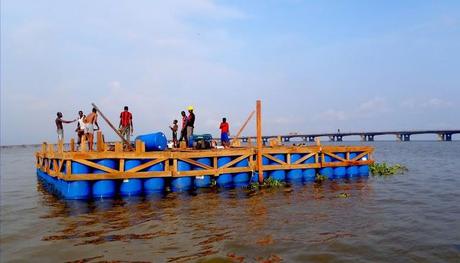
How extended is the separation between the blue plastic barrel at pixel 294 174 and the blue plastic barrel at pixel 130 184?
8179mm

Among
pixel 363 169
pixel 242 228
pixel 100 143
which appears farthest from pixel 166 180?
pixel 363 169

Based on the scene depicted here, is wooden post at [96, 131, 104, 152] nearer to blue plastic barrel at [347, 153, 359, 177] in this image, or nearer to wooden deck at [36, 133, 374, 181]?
wooden deck at [36, 133, 374, 181]

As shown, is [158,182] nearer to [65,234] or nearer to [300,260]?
[65,234]

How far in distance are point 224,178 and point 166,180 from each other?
114 inches

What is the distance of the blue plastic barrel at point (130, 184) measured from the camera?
15438mm

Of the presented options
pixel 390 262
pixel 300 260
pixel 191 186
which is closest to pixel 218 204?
pixel 191 186

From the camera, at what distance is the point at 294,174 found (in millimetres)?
19812

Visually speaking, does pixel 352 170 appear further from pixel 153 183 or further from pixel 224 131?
pixel 153 183

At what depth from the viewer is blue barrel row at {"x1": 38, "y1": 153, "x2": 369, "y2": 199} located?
14641 millimetres

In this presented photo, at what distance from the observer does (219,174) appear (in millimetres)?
17438

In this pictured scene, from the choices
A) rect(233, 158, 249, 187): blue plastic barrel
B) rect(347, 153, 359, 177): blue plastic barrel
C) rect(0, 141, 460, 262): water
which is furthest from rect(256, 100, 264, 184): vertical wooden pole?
rect(347, 153, 359, 177): blue plastic barrel

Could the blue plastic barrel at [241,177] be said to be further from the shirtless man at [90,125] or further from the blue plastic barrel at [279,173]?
the shirtless man at [90,125]

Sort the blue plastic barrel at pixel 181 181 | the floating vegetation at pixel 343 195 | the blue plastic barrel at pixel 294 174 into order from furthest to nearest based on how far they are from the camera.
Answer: the blue plastic barrel at pixel 294 174, the blue plastic barrel at pixel 181 181, the floating vegetation at pixel 343 195

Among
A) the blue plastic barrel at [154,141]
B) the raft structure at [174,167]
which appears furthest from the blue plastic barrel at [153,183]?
the blue plastic barrel at [154,141]
